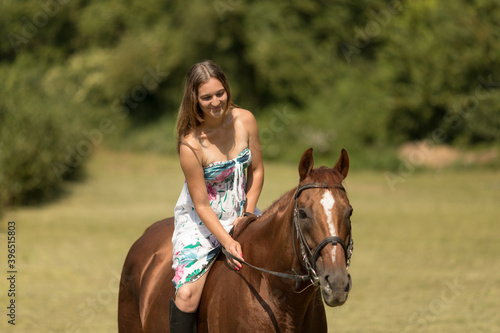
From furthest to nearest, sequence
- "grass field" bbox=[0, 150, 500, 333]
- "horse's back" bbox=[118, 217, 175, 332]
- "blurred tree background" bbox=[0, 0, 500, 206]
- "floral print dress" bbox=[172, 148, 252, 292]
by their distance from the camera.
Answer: "blurred tree background" bbox=[0, 0, 500, 206]
"grass field" bbox=[0, 150, 500, 333]
"horse's back" bbox=[118, 217, 175, 332]
"floral print dress" bbox=[172, 148, 252, 292]

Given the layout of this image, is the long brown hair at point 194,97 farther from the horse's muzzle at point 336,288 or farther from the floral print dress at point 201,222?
the horse's muzzle at point 336,288

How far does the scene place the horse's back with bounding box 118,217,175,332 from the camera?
502 cm

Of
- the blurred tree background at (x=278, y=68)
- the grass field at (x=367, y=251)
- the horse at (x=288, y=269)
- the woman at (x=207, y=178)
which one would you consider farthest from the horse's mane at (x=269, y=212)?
the blurred tree background at (x=278, y=68)

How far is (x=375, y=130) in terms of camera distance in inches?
1380

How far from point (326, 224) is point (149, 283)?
2.10 metres

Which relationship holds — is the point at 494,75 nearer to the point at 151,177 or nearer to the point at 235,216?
the point at 151,177

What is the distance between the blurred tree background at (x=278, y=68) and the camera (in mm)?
30906

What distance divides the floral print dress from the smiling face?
1.11ft

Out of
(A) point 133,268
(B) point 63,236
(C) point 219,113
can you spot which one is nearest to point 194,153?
(C) point 219,113

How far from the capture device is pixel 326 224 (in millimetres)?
3621

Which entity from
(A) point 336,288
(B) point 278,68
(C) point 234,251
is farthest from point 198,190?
(B) point 278,68

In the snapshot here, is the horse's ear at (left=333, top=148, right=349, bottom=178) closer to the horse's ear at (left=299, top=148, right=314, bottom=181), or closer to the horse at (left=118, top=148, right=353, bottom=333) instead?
the horse at (left=118, top=148, right=353, bottom=333)

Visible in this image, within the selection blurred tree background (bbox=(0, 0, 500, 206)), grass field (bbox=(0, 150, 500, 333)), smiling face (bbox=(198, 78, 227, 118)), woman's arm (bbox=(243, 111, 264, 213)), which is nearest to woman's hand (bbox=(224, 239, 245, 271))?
woman's arm (bbox=(243, 111, 264, 213))

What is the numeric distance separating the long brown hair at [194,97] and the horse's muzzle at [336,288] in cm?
156
